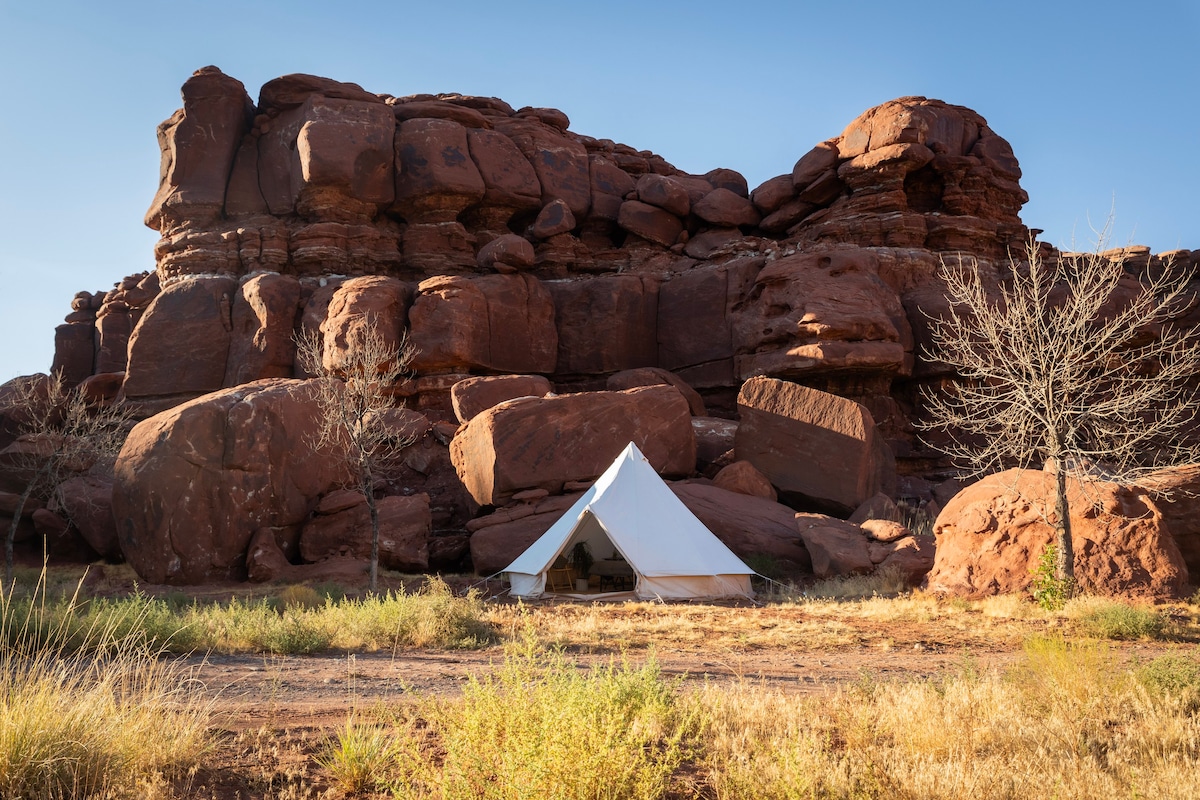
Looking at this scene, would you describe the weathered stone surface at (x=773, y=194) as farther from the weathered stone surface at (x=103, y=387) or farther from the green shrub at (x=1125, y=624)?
the green shrub at (x=1125, y=624)

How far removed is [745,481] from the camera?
2028cm

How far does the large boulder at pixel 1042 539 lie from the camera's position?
11484 millimetres

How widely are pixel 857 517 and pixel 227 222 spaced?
93.9 ft

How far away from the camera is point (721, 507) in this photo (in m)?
18.2

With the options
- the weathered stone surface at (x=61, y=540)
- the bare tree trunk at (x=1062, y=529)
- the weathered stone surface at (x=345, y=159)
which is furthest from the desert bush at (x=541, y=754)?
the weathered stone surface at (x=345, y=159)

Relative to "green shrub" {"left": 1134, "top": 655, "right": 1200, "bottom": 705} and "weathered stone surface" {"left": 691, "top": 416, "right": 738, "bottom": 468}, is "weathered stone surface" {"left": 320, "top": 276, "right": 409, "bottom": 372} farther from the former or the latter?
"green shrub" {"left": 1134, "top": 655, "right": 1200, "bottom": 705}

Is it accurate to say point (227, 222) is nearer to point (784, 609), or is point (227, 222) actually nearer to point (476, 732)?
point (784, 609)

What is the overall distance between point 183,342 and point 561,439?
18.7 metres

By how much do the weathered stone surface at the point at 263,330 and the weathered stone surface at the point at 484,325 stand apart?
17.3 feet

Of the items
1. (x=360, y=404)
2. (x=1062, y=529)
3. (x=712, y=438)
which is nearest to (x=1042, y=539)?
(x=1062, y=529)

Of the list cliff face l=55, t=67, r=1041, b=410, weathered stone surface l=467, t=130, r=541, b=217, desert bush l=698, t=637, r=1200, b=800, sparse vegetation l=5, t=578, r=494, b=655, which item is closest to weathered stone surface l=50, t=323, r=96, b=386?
cliff face l=55, t=67, r=1041, b=410

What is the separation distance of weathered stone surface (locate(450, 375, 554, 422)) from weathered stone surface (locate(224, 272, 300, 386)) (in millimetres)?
9978

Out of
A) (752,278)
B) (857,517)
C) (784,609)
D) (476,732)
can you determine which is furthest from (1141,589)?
(752,278)

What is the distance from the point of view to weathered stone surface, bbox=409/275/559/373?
2842 cm
